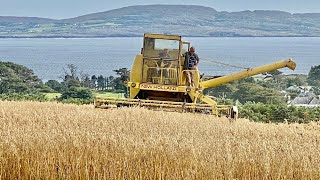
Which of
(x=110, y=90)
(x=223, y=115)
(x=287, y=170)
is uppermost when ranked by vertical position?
(x=287, y=170)

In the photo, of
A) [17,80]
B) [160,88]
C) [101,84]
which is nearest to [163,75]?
[160,88]

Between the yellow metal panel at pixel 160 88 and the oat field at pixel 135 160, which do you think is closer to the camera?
the oat field at pixel 135 160

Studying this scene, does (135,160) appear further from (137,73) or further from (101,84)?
(101,84)

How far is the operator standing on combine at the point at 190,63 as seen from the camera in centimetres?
1664

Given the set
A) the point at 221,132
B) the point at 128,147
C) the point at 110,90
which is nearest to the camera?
the point at 128,147

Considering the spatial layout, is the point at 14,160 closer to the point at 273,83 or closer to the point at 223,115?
the point at 223,115

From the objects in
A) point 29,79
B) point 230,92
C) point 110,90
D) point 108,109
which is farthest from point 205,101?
point 29,79

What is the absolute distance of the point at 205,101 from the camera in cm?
1653

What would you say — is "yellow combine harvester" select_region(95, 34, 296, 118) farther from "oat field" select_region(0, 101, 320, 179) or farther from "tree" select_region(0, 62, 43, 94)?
"tree" select_region(0, 62, 43, 94)

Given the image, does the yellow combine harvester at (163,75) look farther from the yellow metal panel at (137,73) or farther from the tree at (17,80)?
the tree at (17,80)

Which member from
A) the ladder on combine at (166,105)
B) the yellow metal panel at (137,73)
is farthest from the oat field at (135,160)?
the yellow metal panel at (137,73)

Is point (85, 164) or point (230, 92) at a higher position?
point (85, 164)

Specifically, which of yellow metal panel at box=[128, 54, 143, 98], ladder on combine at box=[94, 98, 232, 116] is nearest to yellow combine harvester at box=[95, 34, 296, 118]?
yellow metal panel at box=[128, 54, 143, 98]

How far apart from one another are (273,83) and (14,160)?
4102 centimetres
